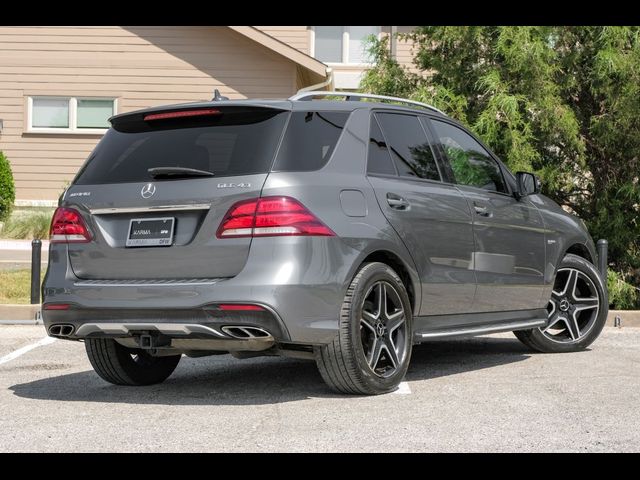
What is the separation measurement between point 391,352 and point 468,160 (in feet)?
6.59

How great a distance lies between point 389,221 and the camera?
280 inches

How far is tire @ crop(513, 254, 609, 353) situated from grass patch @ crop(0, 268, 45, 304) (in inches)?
267

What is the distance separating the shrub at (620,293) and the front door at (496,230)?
17.7ft

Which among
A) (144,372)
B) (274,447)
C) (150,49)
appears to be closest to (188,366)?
(144,372)

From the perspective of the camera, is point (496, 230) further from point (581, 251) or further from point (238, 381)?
point (238, 381)

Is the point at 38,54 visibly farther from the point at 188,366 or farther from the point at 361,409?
the point at 361,409

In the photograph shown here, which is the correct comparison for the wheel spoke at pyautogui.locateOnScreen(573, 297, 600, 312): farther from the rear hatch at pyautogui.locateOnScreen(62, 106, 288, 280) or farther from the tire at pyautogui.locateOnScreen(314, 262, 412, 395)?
the rear hatch at pyautogui.locateOnScreen(62, 106, 288, 280)

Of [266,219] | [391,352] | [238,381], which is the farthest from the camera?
[238,381]

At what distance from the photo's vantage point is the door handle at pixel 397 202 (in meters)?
7.18

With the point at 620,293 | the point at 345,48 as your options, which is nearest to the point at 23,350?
the point at 620,293

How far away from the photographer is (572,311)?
9.55 m

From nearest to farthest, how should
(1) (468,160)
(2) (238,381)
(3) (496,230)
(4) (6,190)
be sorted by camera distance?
1. (2) (238,381)
2. (3) (496,230)
3. (1) (468,160)
4. (4) (6,190)

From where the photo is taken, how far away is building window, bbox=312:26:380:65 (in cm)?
2850

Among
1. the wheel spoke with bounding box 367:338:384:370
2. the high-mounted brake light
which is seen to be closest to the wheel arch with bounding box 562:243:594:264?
the wheel spoke with bounding box 367:338:384:370
